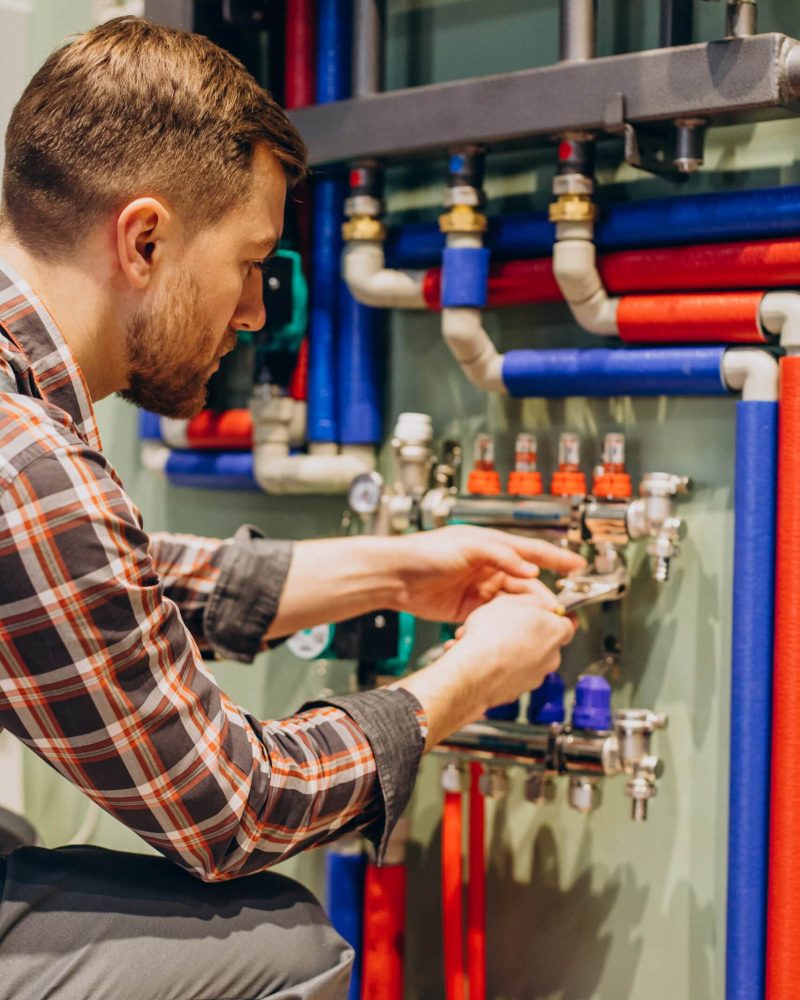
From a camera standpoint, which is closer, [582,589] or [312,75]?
[582,589]

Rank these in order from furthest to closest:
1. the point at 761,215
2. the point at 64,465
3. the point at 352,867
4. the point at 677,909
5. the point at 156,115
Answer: the point at 352,867
the point at 677,909
the point at 761,215
the point at 156,115
the point at 64,465

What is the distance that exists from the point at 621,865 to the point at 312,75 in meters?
0.85

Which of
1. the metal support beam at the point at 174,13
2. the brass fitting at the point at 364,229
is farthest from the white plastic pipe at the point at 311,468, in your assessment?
the metal support beam at the point at 174,13

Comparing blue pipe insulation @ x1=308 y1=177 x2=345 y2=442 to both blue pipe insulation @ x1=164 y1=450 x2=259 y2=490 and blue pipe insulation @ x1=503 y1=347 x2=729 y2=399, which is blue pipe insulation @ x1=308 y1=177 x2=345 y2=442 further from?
blue pipe insulation @ x1=503 y1=347 x2=729 y2=399

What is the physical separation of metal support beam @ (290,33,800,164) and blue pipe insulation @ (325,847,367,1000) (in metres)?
0.69

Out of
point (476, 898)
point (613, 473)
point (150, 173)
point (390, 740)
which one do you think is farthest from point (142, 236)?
point (476, 898)

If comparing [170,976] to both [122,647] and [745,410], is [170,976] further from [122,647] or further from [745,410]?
[745,410]

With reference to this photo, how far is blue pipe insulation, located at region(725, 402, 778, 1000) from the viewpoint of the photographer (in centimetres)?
105

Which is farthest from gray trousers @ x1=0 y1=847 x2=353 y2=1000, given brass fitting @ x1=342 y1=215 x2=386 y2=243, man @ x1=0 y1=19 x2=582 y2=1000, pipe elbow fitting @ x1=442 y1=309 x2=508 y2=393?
brass fitting @ x1=342 y1=215 x2=386 y2=243

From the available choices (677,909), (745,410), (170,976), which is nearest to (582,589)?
(745,410)

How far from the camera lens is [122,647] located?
2.47 feet

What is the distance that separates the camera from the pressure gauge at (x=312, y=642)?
1.29m

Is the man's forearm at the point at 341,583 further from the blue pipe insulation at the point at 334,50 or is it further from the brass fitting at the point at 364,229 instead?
the blue pipe insulation at the point at 334,50

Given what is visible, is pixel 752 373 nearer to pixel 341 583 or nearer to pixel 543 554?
pixel 543 554
